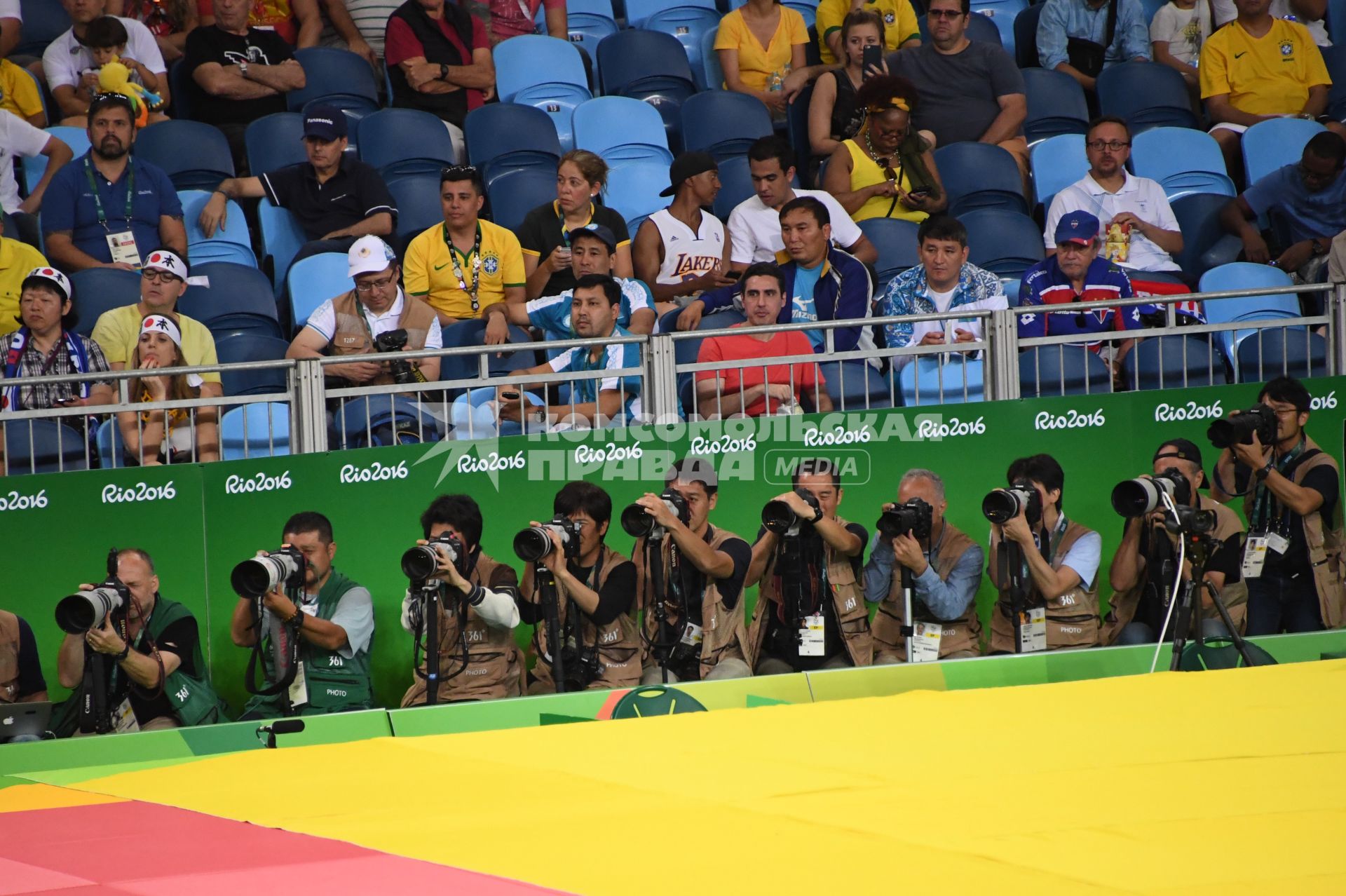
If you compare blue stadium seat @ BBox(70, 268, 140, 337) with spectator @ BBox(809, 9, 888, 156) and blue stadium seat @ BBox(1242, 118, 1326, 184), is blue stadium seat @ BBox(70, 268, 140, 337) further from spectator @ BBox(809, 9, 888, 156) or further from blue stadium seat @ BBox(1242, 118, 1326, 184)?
blue stadium seat @ BBox(1242, 118, 1326, 184)

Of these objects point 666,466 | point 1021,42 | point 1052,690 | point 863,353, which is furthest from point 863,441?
point 1021,42

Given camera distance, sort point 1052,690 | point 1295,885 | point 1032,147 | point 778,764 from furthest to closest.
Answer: point 1032,147, point 1052,690, point 778,764, point 1295,885

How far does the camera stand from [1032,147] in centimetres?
985

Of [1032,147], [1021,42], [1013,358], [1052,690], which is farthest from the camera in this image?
[1021,42]

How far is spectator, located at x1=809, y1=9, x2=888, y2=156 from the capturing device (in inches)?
369

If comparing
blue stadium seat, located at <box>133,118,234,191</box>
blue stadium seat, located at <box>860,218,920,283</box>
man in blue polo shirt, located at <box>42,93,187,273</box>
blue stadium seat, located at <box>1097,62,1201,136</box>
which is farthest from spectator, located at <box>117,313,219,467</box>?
blue stadium seat, located at <box>1097,62,1201,136</box>

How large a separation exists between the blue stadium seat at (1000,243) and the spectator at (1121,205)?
0.48 feet

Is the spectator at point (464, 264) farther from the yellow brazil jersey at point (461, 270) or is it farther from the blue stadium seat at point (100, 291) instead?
the blue stadium seat at point (100, 291)

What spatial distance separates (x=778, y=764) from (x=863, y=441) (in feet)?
8.62

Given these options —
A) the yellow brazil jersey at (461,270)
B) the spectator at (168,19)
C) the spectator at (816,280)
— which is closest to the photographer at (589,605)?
the spectator at (816,280)

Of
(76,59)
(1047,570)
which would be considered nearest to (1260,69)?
(1047,570)

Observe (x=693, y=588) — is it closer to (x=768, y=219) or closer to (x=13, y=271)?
(x=768, y=219)

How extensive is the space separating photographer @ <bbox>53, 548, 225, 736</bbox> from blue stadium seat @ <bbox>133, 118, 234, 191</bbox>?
310cm

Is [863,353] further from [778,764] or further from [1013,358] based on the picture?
[778,764]
